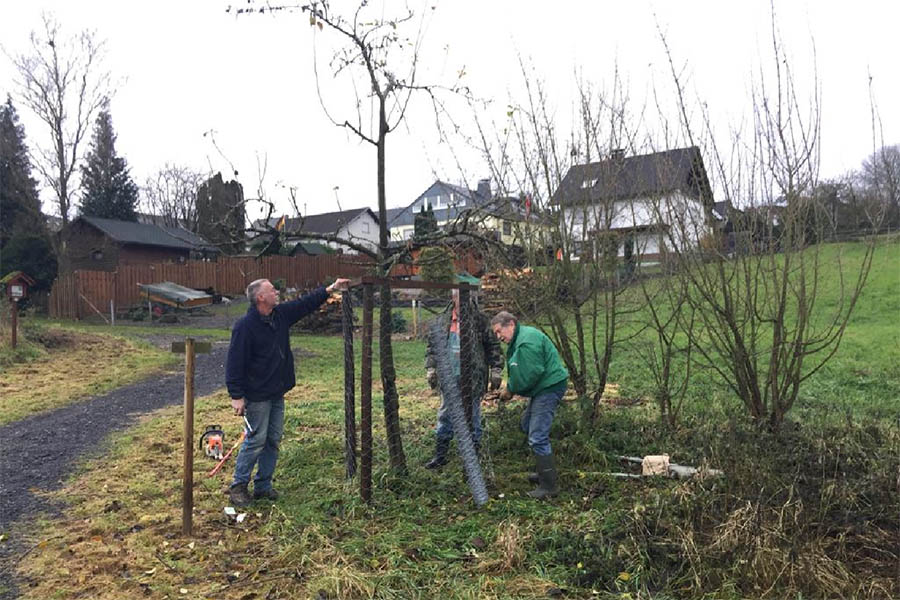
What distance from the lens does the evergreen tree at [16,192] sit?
31.2 meters

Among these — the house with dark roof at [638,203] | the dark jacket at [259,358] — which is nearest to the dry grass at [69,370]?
the dark jacket at [259,358]

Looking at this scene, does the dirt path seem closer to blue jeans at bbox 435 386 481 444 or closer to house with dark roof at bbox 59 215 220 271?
blue jeans at bbox 435 386 481 444

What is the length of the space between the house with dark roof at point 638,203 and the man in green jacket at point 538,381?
169 centimetres

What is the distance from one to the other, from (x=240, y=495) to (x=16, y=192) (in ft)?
120

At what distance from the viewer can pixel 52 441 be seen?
7047 mm

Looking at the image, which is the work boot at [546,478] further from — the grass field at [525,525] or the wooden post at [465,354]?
the wooden post at [465,354]

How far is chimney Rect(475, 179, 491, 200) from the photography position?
22.9 feet

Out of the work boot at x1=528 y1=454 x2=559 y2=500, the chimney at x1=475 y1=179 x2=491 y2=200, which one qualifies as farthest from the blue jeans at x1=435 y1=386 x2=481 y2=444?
the chimney at x1=475 y1=179 x2=491 y2=200

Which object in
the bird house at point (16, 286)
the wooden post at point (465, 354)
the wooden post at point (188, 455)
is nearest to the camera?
the wooden post at point (188, 455)

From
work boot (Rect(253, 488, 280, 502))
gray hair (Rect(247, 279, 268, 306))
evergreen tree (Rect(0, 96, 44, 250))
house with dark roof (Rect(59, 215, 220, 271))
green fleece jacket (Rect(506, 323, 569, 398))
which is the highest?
evergreen tree (Rect(0, 96, 44, 250))

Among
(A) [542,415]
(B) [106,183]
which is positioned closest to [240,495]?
(A) [542,415]

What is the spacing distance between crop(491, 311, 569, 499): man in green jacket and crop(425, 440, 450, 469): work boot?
956 millimetres

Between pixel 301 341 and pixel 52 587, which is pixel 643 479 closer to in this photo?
pixel 52 587

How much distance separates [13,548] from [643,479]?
15.0ft
